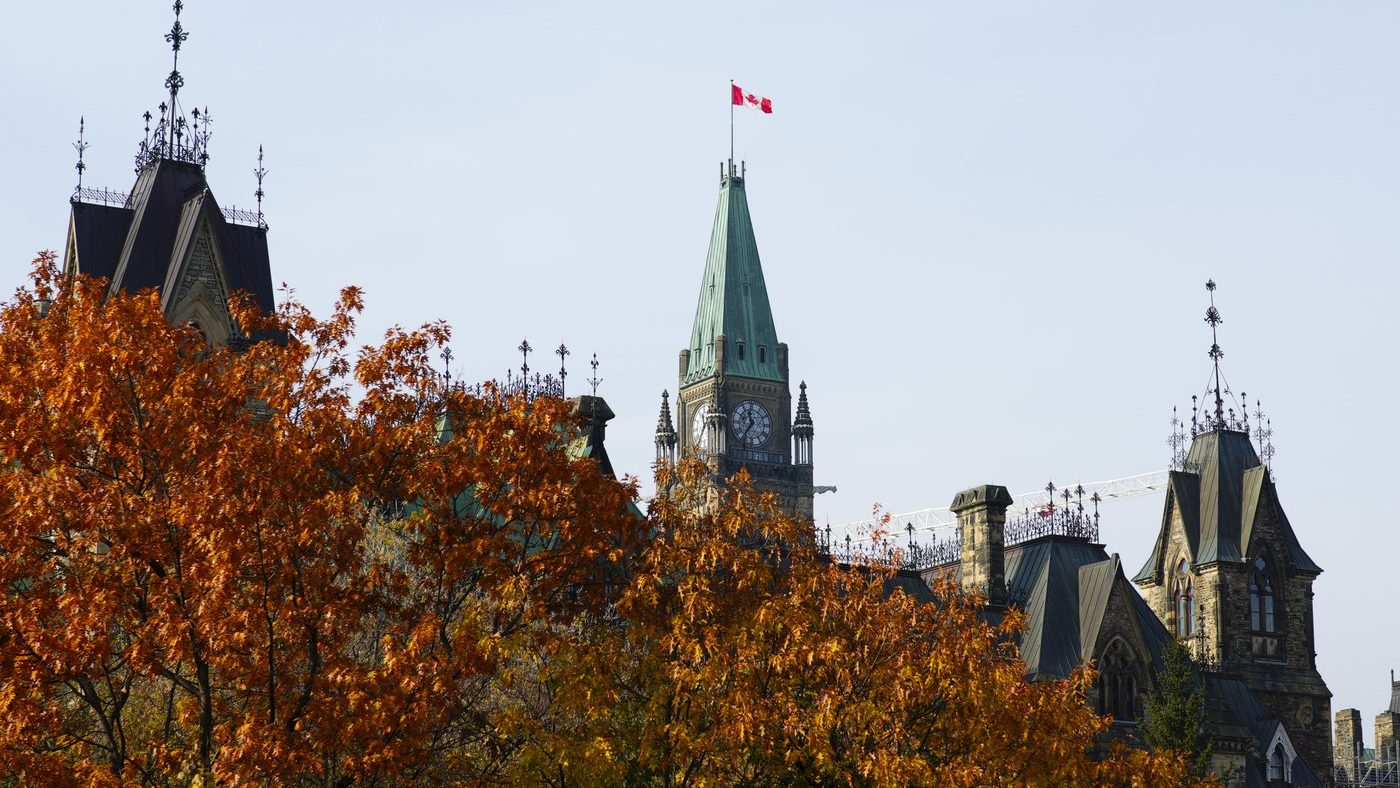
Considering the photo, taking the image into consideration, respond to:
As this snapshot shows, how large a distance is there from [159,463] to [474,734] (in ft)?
21.2

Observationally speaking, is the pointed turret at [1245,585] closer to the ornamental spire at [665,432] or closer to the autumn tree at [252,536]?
the autumn tree at [252,536]

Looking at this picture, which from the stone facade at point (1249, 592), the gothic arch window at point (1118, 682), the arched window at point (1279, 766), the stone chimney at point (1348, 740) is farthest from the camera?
the stone chimney at point (1348, 740)

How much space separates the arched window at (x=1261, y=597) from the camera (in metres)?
69.7

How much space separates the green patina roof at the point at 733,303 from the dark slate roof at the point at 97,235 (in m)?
106

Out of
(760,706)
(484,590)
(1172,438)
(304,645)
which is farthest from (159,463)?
(1172,438)

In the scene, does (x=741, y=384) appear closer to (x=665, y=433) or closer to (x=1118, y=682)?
(x=665, y=433)

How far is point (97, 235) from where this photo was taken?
57.1 m

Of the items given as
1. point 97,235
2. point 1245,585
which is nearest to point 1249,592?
point 1245,585

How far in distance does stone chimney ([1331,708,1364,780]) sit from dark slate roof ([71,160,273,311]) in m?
63.3

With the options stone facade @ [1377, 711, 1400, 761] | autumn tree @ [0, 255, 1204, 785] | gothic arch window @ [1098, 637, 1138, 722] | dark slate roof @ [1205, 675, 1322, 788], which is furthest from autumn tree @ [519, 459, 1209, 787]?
stone facade @ [1377, 711, 1400, 761]

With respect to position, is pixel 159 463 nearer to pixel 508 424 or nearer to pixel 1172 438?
pixel 508 424

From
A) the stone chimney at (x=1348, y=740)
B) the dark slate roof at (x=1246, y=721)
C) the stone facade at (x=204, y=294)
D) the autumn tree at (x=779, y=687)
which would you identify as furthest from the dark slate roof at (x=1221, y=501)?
the autumn tree at (x=779, y=687)

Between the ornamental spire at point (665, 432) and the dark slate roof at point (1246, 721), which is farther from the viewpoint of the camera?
the ornamental spire at point (665, 432)

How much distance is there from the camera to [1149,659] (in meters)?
55.4
